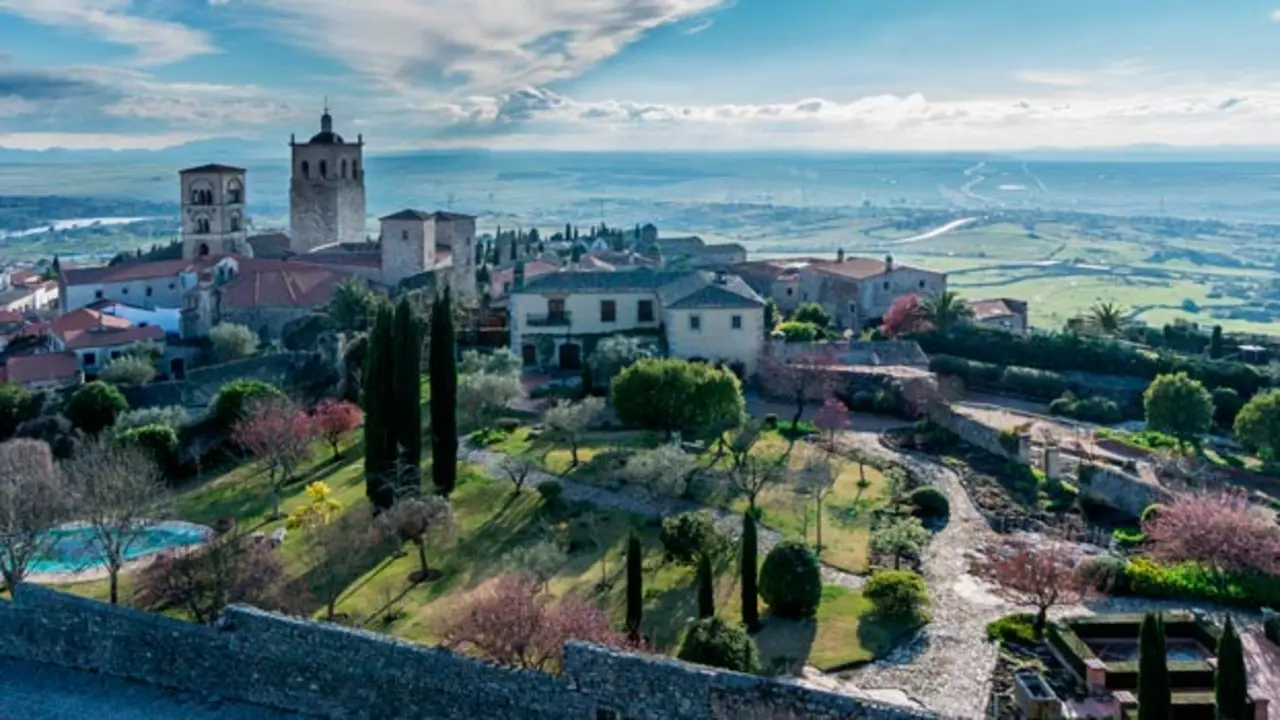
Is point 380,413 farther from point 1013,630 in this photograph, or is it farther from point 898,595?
point 1013,630

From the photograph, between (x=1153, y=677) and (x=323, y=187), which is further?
(x=323, y=187)

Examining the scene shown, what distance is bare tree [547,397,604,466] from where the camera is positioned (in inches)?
1144

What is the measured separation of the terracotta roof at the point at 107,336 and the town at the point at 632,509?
7.7 inches

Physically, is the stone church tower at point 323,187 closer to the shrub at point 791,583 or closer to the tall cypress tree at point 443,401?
the tall cypress tree at point 443,401

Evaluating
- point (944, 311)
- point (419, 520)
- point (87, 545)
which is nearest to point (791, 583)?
point (419, 520)

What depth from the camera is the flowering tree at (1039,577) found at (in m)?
20.1

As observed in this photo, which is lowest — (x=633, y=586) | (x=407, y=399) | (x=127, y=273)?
(x=633, y=586)

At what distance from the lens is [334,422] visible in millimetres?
30688

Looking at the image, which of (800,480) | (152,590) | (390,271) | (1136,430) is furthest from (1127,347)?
(152,590)

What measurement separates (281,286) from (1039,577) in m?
38.7

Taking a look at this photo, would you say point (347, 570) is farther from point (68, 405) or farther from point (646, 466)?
point (68, 405)

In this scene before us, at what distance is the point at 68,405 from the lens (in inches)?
1369

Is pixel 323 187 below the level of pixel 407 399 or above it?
above

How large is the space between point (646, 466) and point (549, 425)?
6.08 m
